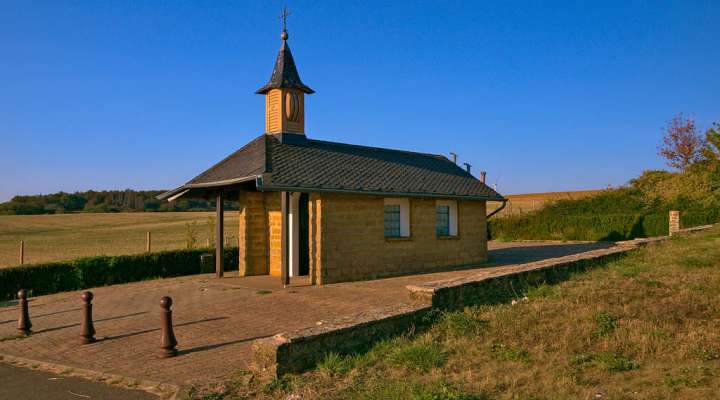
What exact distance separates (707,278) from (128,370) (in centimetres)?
1095

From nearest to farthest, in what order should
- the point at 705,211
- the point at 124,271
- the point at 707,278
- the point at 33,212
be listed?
the point at 707,278
the point at 124,271
the point at 705,211
the point at 33,212

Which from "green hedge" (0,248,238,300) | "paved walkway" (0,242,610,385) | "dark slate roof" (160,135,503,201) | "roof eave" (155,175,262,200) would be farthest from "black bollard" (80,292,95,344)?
"green hedge" (0,248,238,300)

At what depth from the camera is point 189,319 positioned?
9.89 metres

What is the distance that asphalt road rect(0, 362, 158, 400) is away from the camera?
589cm

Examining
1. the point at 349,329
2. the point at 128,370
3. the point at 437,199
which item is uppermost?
the point at 437,199

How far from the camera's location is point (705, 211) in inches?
1140

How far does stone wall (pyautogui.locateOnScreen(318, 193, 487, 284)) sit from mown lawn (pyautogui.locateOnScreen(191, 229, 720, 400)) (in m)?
5.65

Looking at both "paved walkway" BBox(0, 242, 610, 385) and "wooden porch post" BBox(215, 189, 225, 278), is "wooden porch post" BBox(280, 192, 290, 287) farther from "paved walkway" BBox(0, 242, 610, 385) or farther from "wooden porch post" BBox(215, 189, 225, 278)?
"wooden porch post" BBox(215, 189, 225, 278)

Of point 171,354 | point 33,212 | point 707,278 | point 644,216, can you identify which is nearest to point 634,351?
point 707,278

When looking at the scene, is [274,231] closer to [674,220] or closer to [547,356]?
[547,356]

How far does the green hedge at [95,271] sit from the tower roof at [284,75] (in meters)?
6.68

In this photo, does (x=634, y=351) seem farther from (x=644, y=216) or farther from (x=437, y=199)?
(x=644, y=216)

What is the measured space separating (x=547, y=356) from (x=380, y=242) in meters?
9.02

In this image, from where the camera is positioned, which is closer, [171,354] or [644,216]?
[171,354]
